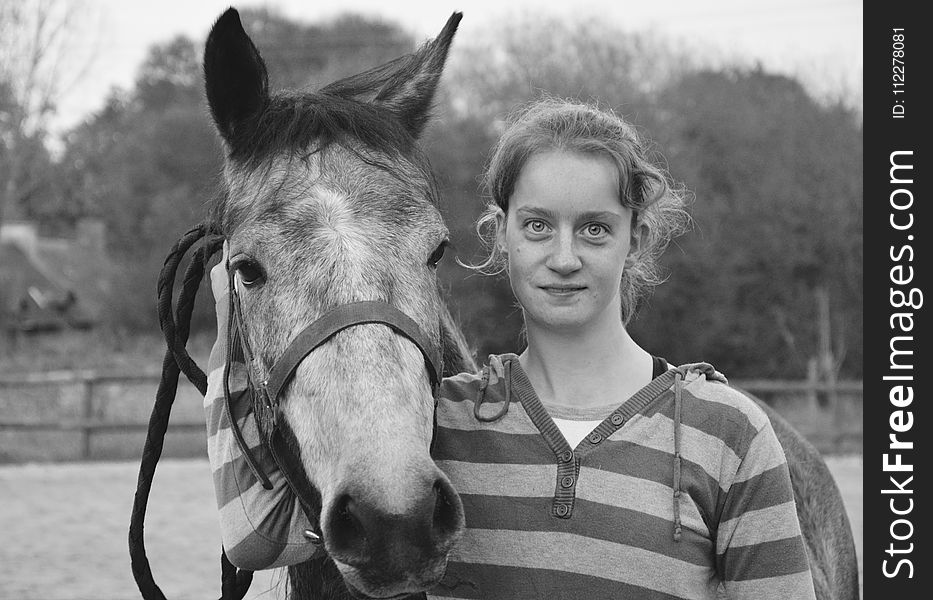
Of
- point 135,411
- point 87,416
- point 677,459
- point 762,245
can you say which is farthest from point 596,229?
point 762,245

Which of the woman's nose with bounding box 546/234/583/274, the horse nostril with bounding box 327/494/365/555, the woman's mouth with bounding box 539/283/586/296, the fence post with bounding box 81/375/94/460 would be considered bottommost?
the fence post with bounding box 81/375/94/460

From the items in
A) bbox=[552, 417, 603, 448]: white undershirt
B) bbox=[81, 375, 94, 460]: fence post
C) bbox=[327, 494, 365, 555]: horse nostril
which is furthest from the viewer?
bbox=[81, 375, 94, 460]: fence post

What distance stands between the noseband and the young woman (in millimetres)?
67

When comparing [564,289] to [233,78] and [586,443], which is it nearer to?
[586,443]

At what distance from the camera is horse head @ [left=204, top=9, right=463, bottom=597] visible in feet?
5.31

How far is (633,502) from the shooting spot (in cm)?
175

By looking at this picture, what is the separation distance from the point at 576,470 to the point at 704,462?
Result: 239 mm

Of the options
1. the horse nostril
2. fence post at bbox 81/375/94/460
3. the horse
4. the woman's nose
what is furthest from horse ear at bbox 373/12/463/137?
fence post at bbox 81/375/94/460

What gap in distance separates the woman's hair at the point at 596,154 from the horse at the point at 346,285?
0.64 feet

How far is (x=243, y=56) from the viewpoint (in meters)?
2.16

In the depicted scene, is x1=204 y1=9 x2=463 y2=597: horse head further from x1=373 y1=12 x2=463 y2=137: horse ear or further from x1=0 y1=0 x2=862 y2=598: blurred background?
x1=0 y1=0 x2=862 y2=598: blurred background

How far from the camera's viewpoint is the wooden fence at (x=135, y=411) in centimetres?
1306

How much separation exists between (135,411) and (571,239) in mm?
14222
